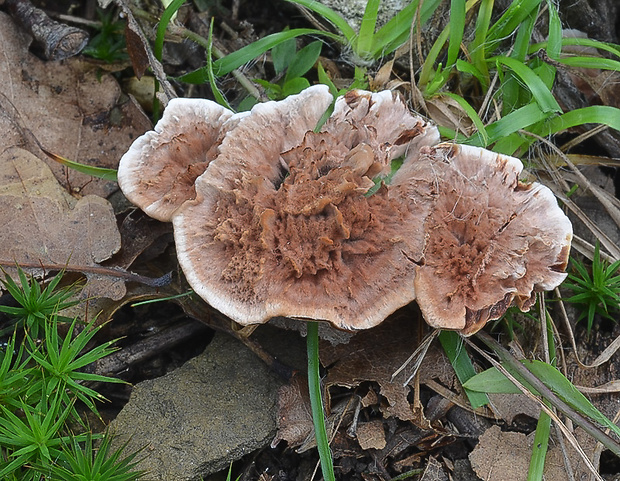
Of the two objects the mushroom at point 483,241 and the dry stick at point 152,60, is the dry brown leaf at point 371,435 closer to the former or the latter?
the mushroom at point 483,241

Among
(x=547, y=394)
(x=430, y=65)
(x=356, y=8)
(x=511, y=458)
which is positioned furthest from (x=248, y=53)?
(x=511, y=458)

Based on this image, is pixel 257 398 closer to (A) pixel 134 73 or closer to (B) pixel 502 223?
(B) pixel 502 223

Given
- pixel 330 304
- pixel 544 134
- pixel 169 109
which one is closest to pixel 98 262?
pixel 169 109

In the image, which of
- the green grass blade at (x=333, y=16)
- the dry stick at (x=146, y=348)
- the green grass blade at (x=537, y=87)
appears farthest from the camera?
the green grass blade at (x=333, y=16)

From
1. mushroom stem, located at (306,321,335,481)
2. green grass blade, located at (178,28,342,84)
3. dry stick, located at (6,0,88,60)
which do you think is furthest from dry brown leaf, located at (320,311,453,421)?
dry stick, located at (6,0,88,60)

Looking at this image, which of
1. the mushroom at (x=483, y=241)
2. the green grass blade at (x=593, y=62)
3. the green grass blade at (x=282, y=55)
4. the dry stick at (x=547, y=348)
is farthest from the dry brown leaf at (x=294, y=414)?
the green grass blade at (x=593, y=62)

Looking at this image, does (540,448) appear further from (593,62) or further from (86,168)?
(86,168)

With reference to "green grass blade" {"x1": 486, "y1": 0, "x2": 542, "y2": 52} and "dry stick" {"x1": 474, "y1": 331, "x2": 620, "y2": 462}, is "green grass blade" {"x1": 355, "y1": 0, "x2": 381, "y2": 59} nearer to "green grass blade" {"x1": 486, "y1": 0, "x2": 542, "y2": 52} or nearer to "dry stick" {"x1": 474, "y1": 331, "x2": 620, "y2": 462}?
"green grass blade" {"x1": 486, "y1": 0, "x2": 542, "y2": 52}
